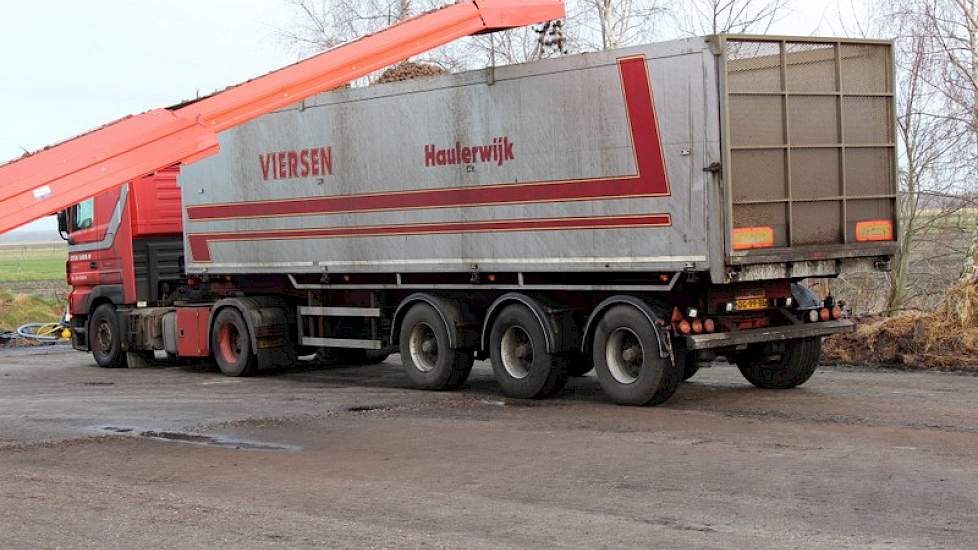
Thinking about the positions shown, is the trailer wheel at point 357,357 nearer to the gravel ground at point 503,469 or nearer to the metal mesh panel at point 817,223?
the gravel ground at point 503,469

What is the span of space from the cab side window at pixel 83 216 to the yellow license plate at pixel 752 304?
11.7m

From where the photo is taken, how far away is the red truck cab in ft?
67.6

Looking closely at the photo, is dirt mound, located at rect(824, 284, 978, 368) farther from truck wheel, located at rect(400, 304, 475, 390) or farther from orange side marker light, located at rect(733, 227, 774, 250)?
truck wheel, located at rect(400, 304, 475, 390)

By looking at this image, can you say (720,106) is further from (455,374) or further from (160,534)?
(160,534)

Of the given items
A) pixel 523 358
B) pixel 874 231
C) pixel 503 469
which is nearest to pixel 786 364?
pixel 874 231

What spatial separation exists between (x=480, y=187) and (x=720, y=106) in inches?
129

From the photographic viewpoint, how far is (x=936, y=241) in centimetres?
2544

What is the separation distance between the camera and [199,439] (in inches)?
499

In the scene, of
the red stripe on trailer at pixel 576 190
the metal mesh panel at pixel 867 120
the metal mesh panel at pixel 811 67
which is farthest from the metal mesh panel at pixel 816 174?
the red stripe on trailer at pixel 576 190

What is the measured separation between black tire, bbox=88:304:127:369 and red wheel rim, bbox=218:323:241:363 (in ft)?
9.61

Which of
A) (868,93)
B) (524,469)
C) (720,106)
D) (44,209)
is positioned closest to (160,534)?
(524,469)

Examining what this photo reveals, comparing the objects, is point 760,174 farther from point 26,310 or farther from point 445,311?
point 26,310

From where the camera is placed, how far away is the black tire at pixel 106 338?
21.5 meters

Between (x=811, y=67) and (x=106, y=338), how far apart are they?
13.0 metres
